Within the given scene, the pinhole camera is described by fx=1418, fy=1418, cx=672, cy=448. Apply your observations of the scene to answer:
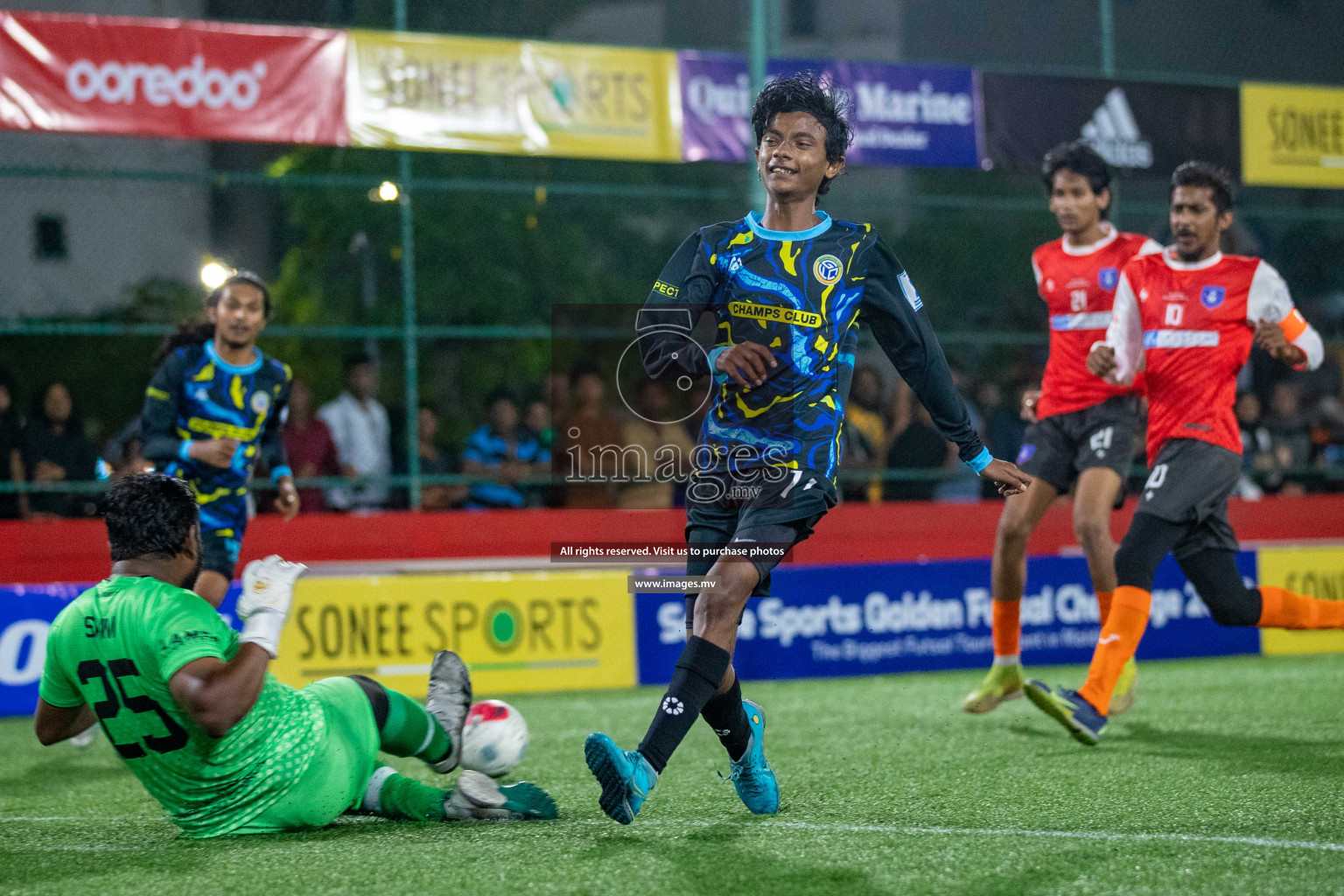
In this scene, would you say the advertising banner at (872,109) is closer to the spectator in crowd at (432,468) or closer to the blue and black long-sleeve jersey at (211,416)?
the spectator in crowd at (432,468)

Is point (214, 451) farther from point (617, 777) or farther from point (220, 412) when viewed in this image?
point (617, 777)

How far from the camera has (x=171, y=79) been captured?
959cm

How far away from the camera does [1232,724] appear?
246 inches

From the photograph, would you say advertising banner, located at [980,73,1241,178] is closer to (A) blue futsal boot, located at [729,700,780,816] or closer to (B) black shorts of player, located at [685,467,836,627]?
(B) black shorts of player, located at [685,467,836,627]

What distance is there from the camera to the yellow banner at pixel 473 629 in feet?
27.4

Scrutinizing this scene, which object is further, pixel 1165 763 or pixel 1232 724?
pixel 1232 724

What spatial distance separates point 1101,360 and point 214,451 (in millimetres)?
3846

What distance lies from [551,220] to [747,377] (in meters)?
15.6

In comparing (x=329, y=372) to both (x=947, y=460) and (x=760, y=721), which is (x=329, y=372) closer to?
(x=947, y=460)

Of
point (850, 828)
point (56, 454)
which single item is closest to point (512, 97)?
point (56, 454)

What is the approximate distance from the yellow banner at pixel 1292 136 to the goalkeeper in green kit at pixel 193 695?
34.6 feet

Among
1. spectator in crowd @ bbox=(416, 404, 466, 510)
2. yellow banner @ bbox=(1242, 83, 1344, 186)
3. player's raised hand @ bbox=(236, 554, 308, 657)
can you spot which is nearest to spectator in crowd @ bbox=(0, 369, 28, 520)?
spectator in crowd @ bbox=(416, 404, 466, 510)

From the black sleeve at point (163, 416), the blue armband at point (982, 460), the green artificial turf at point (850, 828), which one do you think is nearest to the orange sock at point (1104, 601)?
the green artificial turf at point (850, 828)

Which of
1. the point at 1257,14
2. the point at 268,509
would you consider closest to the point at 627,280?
the point at 1257,14
